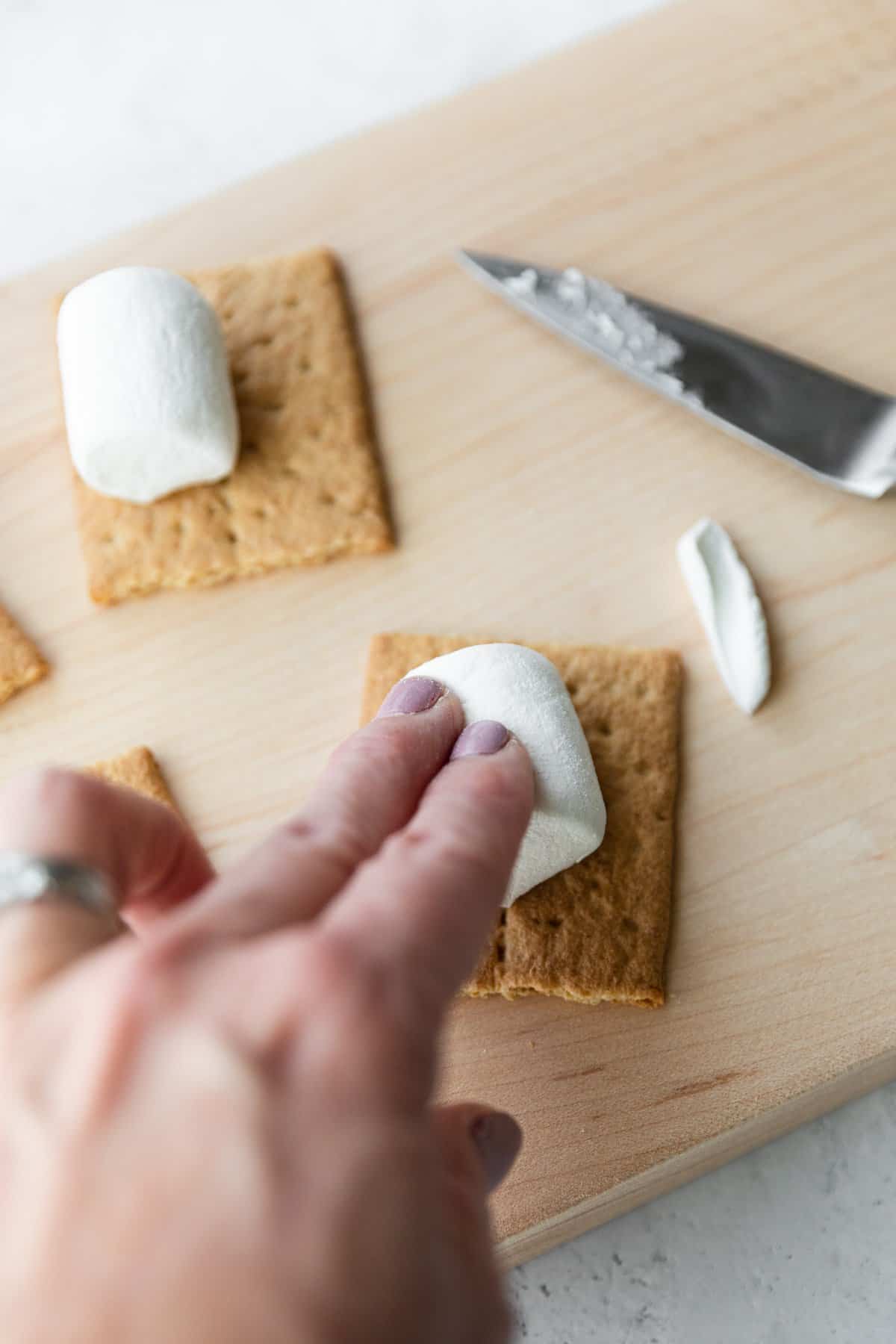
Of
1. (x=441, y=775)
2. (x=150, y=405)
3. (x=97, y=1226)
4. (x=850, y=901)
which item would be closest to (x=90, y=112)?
(x=150, y=405)

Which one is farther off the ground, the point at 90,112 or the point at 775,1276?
the point at 90,112

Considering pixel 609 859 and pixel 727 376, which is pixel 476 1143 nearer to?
pixel 609 859

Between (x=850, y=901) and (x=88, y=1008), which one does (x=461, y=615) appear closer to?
(x=850, y=901)

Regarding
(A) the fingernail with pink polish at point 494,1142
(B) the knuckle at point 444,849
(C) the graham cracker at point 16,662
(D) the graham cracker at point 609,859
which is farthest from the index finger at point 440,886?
(C) the graham cracker at point 16,662

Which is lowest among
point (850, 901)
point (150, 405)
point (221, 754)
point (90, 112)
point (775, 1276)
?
point (775, 1276)

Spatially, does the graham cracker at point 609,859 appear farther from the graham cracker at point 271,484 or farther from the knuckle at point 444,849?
the knuckle at point 444,849

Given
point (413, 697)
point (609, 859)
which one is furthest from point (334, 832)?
point (609, 859)
